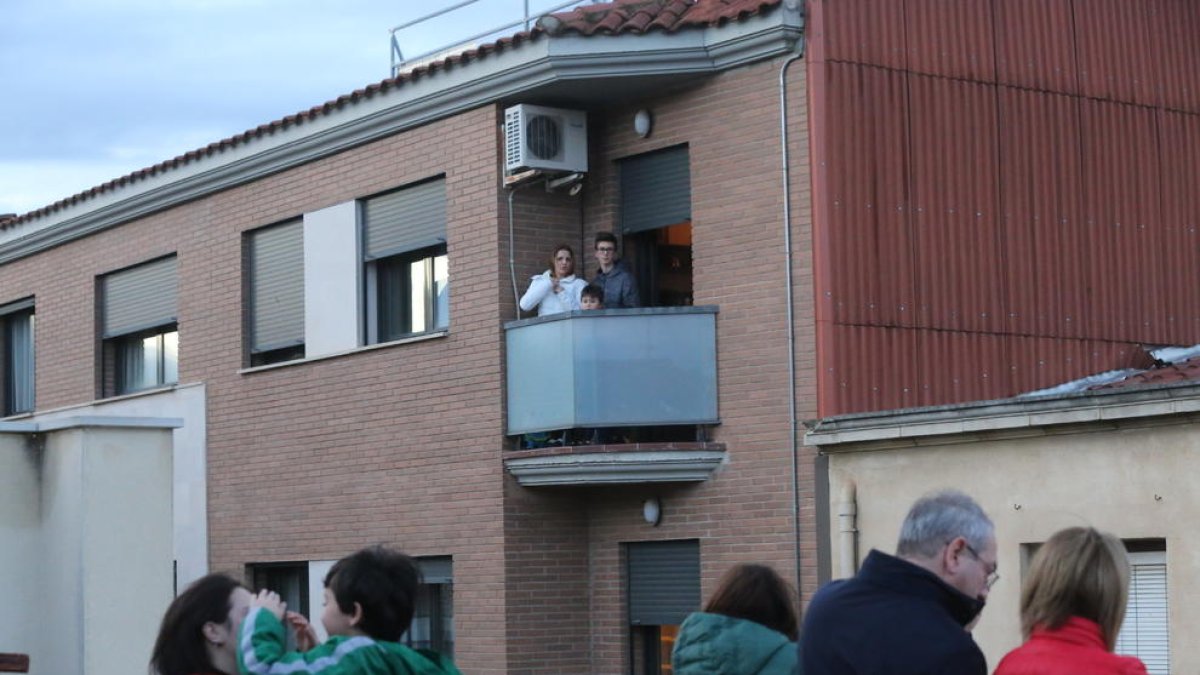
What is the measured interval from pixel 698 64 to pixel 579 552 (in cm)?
445

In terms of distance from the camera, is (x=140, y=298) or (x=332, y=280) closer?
(x=332, y=280)

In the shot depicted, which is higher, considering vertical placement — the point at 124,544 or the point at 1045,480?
the point at 1045,480

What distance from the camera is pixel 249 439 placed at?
19.8 metres

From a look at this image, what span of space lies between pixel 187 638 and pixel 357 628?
0.46 metres

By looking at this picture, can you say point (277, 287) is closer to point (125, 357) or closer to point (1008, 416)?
point (125, 357)

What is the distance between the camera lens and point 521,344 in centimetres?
1650

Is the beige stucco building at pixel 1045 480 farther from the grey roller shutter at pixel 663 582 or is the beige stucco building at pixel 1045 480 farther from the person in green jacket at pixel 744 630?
the person in green jacket at pixel 744 630

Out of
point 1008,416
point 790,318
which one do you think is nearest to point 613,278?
point 790,318

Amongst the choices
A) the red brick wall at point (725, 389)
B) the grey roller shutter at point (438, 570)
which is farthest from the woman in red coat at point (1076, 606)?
the grey roller shutter at point (438, 570)

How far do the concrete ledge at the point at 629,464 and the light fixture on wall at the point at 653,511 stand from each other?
0.26 m

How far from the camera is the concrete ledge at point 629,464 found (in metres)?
15.6

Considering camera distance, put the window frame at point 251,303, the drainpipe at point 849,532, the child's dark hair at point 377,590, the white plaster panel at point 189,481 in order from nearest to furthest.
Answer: the child's dark hair at point 377,590, the drainpipe at point 849,532, the window frame at point 251,303, the white plaster panel at point 189,481

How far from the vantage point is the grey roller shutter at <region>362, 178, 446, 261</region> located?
57.9 ft

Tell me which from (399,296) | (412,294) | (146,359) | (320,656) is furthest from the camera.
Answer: (146,359)
